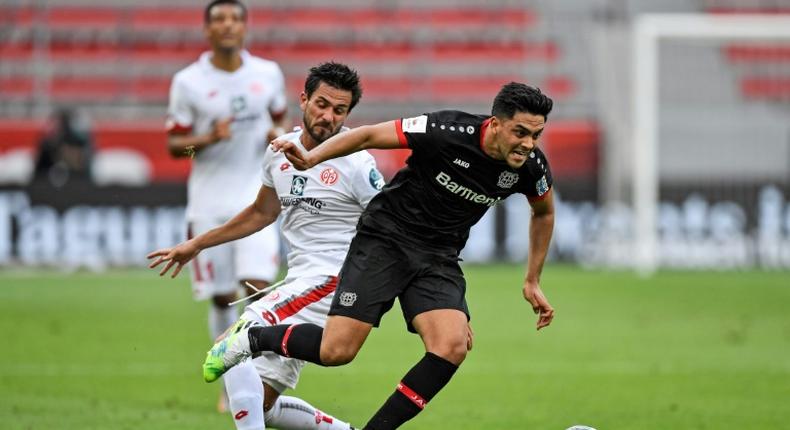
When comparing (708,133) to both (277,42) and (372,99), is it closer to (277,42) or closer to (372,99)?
(372,99)

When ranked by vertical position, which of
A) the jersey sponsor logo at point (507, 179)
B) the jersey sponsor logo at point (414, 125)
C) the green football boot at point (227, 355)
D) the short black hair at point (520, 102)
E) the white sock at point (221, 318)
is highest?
the short black hair at point (520, 102)

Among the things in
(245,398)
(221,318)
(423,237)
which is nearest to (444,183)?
(423,237)

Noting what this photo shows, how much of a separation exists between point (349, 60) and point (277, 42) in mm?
1544

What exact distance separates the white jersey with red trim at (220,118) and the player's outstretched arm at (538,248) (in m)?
3.07

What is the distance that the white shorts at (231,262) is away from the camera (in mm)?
9234

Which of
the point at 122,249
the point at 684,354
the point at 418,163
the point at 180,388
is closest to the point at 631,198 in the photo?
the point at 122,249

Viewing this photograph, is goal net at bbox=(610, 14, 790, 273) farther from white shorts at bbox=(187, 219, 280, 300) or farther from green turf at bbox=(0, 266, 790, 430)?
white shorts at bbox=(187, 219, 280, 300)

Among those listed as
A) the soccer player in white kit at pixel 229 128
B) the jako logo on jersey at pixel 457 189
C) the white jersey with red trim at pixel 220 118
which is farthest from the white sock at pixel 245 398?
the white jersey with red trim at pixel 220 118

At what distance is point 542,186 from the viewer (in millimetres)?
6906

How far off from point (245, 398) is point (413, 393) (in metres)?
0.90

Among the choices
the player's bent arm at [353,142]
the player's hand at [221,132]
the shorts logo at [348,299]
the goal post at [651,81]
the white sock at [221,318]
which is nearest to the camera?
the player's bent arm at [353,142]

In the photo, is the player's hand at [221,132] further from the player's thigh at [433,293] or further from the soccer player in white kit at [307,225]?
the player's thigh at [433,293]

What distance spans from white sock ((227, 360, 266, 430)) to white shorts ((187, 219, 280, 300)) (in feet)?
7.58

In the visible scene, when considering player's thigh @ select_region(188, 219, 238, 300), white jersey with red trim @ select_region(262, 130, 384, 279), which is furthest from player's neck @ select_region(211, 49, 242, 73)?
white jersey with red trim @ select_region(262, 130, 384, 279)
